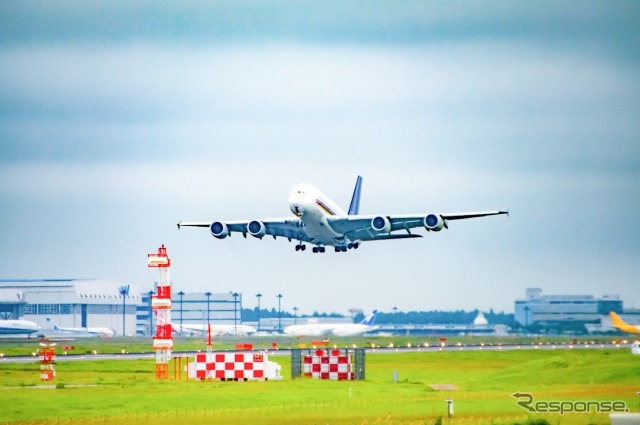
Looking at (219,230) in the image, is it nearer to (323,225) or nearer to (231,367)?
(323,225)

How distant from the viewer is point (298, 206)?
10569 centimetres

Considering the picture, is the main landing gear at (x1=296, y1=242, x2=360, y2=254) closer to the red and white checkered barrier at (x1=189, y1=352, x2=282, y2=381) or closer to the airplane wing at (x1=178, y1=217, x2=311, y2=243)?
the airplane wing at (x1=178, y1=217, x2=311, y2=243)

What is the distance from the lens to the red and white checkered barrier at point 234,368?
90.0 meters

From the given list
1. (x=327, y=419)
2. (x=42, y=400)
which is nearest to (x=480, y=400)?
(x=327, y=419)

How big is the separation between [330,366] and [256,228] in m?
24.2

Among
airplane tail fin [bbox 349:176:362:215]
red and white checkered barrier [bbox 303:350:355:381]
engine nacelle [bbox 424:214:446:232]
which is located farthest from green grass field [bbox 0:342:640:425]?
airplane tail fin [bbox 349:176:362:215]

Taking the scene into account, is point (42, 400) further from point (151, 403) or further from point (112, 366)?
point (112, 366)

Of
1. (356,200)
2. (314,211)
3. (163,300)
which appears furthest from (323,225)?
(356,200)

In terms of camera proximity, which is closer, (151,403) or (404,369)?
(151,403)

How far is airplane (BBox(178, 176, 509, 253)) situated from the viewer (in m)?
107

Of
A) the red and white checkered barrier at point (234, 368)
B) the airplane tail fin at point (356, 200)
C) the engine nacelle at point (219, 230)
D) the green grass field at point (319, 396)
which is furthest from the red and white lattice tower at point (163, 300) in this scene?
the airplane tail fin at point (356, 200)

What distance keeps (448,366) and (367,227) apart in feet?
55.3

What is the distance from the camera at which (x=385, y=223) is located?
110875mm

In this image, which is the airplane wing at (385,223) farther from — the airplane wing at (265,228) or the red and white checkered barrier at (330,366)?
the red and white checkered barrier at (330,366)
